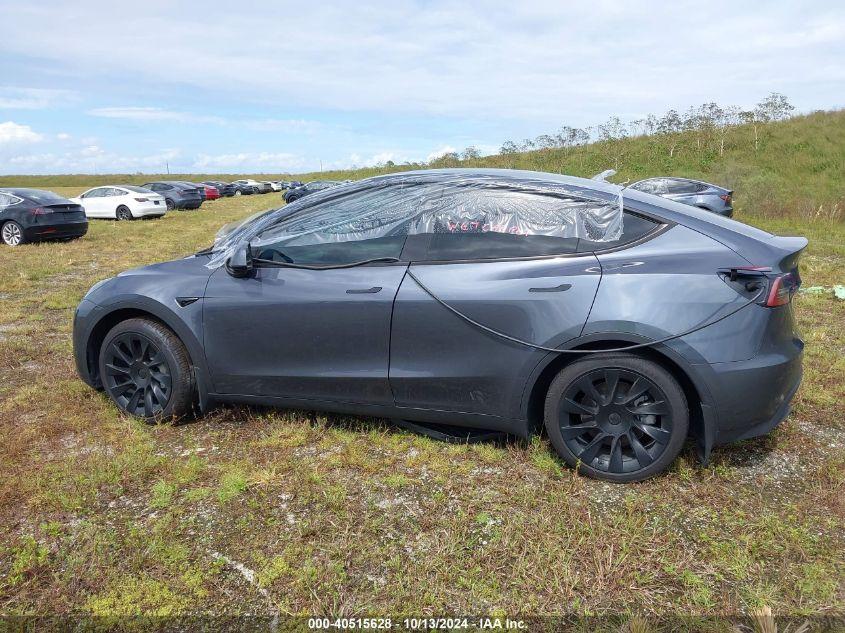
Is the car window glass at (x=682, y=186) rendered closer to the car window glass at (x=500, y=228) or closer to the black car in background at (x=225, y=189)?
the car window glass at (x=500, y=228)

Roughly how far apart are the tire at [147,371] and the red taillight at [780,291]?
10.8 ft

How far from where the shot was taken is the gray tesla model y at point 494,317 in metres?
2.92

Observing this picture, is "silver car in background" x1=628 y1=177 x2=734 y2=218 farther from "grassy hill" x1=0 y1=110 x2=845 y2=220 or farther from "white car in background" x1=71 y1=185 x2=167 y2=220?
"white car in background" x1=71 y1=185 x2=167 y2=220

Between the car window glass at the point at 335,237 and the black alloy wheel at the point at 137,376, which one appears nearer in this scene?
the car window glass at the point at 335,237

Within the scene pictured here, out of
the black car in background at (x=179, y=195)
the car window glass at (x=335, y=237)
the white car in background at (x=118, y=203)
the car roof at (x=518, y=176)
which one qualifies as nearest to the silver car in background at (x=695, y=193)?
the car roof at (x=518, y=176)

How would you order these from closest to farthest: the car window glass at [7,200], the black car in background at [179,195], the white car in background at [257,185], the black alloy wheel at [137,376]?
the black alloy wheel at [137,376] → the car window glass at [7,200] → the black car in background at [179,195] → the white car in background at [257,185]

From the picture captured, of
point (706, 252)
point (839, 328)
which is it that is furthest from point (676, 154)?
point (706, 252)

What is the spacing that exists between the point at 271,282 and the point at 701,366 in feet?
7.78

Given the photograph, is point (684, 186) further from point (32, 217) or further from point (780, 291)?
point (32, 217)

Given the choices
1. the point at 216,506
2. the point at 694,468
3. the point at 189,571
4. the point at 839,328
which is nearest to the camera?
the point at 189,571

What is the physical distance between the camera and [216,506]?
2955 millimetres

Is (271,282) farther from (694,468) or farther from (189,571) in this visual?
(694,468)

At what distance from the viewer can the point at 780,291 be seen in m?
2.92

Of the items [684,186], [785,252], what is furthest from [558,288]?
[684,186]
